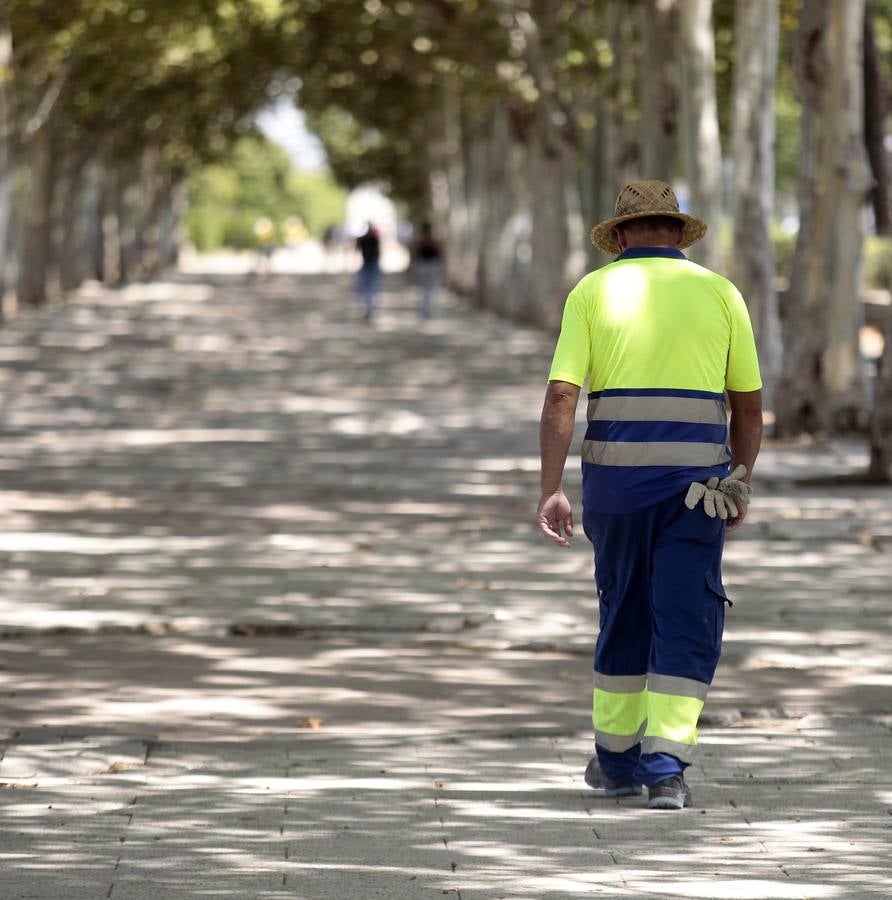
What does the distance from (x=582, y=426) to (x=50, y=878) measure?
15691mm

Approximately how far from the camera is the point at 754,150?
2025cm

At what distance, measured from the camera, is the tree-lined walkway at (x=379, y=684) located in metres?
5.50

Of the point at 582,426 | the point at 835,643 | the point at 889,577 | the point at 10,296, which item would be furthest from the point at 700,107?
the point at 10,296

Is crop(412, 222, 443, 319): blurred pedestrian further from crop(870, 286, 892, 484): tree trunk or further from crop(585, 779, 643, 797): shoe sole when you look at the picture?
crop(585, 779, 643, 797): shoe sole

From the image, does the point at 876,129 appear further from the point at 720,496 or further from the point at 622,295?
the point at 720,496

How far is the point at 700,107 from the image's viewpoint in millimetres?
21359

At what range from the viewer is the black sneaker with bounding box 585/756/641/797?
640cm

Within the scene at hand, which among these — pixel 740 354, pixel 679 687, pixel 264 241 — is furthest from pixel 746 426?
pixel 264 241

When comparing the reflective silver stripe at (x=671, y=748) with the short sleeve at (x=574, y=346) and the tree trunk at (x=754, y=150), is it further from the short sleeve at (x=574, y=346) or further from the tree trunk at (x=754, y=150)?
the tree trunk at (x=754, y=150)

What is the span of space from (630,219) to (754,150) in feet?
46.6

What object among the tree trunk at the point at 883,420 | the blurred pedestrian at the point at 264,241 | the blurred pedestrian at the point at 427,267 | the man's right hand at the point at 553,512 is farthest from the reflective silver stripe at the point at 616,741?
the blurred pedestrian at the point at 264,241

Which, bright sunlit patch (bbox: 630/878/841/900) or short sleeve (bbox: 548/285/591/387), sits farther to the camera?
short sleeve (bbox: 548/285/591/387)

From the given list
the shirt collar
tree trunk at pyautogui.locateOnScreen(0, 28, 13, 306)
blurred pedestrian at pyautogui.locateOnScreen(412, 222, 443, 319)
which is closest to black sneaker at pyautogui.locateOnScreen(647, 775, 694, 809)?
the shirt collar

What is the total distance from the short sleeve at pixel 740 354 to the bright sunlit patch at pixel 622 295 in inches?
10.7
